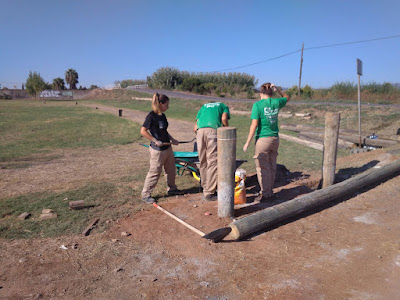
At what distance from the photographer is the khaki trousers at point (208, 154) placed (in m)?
5.23

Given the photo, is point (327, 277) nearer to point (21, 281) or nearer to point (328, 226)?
point (328, 226)

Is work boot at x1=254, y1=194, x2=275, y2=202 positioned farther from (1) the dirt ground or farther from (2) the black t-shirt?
(2) the black t-shirt

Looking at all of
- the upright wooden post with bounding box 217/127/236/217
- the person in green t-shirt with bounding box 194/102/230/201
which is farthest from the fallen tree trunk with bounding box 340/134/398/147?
the upright wooden post with bounding box 217/127/236/217

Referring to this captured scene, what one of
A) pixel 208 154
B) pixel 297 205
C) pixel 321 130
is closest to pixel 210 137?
pixel 208 154

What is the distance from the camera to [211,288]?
10.0 ft

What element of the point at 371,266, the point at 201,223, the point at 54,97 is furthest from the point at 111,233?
the point at 54,97

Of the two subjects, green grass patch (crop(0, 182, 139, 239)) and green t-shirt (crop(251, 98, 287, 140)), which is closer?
green grass patch (crop(0, 182, 139, 239))

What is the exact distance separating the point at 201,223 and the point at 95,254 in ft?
4.75

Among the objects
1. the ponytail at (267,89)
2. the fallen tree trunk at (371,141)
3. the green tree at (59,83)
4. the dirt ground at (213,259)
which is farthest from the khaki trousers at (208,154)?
the green tree at (59,83)

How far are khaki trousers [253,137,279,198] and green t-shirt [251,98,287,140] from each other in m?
0.12

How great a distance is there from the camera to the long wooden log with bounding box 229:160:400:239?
400 cm

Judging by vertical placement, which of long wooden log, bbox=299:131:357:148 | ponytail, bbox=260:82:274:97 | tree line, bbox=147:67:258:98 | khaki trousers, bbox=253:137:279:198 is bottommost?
long wooden log, bbox=299:131:357:148

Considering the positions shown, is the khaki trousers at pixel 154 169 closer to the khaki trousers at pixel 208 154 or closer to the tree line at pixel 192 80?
the khaki trousers at pixel 208 154

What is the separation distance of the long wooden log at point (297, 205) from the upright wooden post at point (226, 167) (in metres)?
0.52
